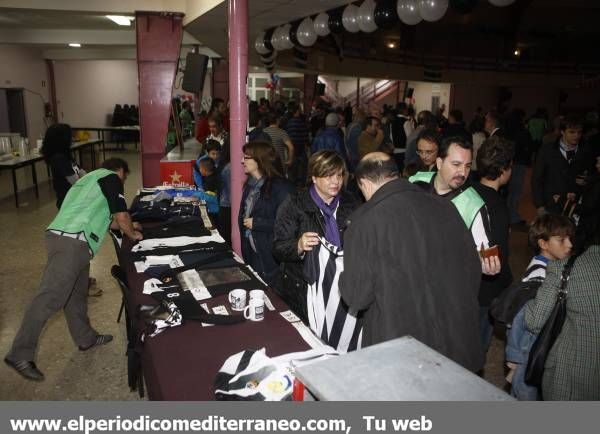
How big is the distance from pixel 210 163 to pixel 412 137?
316 cm

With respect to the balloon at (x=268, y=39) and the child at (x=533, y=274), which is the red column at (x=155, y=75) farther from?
the child at (x=533, y=274)

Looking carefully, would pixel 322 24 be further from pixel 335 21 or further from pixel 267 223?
pixel 267 223

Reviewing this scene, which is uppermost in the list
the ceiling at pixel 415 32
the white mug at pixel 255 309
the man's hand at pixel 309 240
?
the ceiling at pixel 415 32

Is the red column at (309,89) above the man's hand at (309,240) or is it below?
above

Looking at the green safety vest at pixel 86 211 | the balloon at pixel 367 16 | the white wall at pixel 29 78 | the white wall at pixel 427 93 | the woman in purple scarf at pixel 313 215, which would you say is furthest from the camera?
the white wall at pixel 427 93

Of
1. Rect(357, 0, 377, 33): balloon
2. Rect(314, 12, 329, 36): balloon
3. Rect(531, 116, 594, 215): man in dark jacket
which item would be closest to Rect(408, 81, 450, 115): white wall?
Rect(314, 12, 329, 36): balloon

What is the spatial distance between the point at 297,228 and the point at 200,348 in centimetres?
91

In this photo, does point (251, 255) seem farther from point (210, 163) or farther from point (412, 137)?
point (412, 137)

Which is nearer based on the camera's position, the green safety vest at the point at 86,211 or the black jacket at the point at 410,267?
the black jacket at the point at 410,267

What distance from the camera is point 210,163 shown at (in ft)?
17.2

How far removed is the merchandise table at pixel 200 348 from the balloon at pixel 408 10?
396cm

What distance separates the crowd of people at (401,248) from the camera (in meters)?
1.80

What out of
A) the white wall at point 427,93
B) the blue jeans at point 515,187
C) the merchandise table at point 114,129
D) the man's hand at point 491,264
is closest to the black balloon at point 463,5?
the blue jeans at point 515,187

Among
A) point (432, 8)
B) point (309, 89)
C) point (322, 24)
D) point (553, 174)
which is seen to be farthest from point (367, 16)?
point (309, 89)
